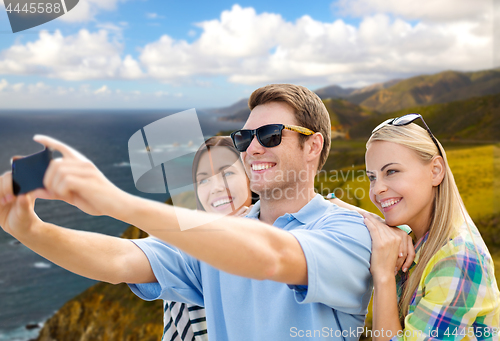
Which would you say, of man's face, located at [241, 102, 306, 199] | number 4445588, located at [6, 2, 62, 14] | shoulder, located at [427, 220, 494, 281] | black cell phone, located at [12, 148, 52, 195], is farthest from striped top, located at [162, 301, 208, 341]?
number 4445588, located at [6, 2, 62, 14]

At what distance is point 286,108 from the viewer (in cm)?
243

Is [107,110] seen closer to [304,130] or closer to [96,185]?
[96,185]

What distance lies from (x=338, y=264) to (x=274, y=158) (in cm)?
102

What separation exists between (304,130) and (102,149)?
59.0 inches

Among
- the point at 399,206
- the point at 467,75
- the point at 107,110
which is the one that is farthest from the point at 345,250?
the point at 467,75

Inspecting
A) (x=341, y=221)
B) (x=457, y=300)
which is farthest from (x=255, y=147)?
(x=457, y=300)

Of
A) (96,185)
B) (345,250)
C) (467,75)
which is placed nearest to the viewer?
(96,185)

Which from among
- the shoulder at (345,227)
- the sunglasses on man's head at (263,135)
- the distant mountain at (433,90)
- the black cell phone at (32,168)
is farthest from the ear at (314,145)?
the distant mountain at (433,90)

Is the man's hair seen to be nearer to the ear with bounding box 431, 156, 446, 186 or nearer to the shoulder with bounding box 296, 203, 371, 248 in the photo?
the shoulder with bounding box 296, 203, 371, 248

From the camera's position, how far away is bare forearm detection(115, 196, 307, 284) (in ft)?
3.08

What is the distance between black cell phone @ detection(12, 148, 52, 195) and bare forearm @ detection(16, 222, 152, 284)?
669 millimetres

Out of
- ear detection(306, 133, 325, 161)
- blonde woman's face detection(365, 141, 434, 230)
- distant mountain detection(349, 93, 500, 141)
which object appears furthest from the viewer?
distant mountain detection(349, 93, 500, 141)

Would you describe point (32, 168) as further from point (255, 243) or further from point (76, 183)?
point (255, 243)

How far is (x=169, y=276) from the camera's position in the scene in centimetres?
215
